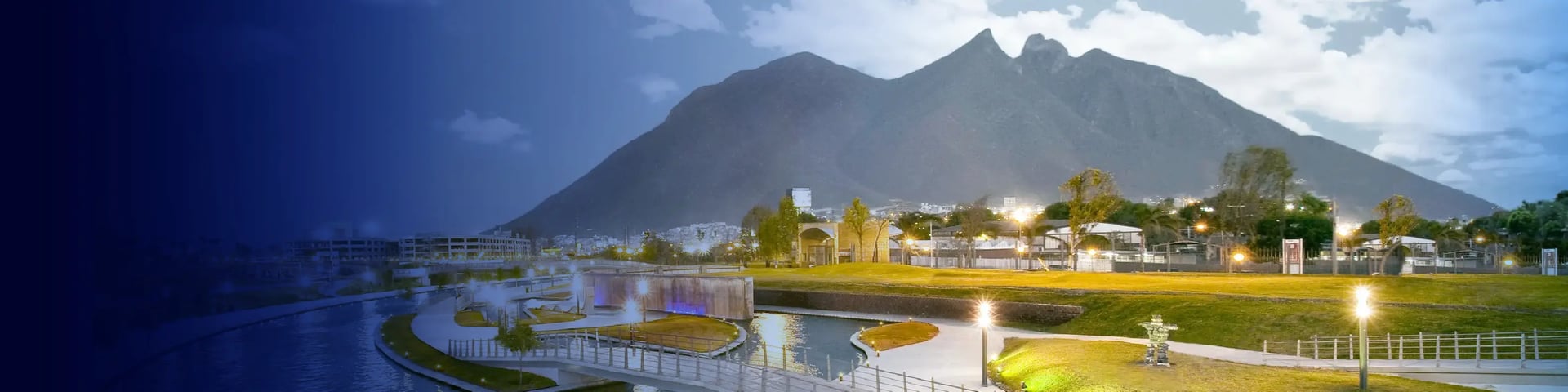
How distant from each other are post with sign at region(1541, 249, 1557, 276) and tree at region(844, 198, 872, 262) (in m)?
52.9

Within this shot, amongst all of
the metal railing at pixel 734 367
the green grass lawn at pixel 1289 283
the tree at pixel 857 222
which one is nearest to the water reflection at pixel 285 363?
the metal railing at pixel 734 367

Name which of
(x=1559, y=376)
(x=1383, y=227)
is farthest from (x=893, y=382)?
(x=1383, y=227)

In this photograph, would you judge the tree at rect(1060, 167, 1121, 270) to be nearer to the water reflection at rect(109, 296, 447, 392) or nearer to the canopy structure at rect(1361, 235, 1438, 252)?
the canopy structure at rect(1361, 235, 1438, 252)

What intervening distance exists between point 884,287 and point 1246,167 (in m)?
42.9

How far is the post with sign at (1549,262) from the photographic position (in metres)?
50.9

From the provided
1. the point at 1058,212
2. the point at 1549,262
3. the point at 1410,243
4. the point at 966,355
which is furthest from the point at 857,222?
the point at 1058,212

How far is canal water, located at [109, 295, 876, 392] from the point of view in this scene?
40.1 metres

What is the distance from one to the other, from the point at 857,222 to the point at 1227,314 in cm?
5444

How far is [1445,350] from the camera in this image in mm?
28641

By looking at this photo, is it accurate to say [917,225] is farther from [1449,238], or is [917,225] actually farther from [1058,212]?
[1449,238]

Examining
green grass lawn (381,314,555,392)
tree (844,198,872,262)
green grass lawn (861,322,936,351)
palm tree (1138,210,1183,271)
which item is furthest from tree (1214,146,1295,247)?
green grass lawn (381,314,555,392)

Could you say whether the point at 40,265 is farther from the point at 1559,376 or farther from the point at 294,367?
the point at 1559,376

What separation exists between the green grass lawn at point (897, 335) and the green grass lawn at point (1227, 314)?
19.4 feet

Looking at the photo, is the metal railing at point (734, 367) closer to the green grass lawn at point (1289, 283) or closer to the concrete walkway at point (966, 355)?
the concrete walkway at point (966, 355)
